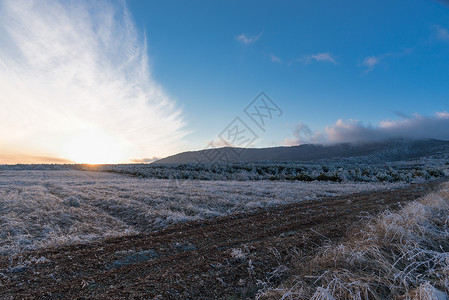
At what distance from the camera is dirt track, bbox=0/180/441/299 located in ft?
15.0

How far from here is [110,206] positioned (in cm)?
1216

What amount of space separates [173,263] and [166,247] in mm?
1196

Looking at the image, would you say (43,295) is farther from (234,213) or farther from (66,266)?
(234,213)

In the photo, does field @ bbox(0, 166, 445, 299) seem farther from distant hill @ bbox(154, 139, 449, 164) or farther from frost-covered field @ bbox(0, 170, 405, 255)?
distant hill @ bbox(154, 139, 449, 164)

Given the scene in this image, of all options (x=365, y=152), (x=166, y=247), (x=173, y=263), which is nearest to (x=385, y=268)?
(x=173, y=263)

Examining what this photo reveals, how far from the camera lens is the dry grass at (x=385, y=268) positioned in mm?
3488

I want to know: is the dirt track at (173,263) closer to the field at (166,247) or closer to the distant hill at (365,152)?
the field at (166,247)

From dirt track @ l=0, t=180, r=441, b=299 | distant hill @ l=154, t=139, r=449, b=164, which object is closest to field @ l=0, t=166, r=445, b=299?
dirt track @ l=0, t=180, r=441, b=299

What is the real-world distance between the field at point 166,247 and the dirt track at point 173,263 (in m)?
0.02

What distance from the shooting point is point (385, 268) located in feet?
13.5

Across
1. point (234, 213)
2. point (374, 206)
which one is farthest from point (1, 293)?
point (374, 206)

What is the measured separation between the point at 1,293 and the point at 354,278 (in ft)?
18.9

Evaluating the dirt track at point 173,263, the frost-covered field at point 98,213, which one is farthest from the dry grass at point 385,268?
the frost-covered field at point 98,213

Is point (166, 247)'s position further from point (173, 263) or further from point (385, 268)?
point (385, 268)
